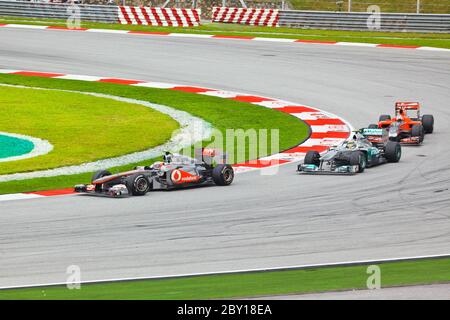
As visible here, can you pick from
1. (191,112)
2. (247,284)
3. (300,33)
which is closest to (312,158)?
(191,112)

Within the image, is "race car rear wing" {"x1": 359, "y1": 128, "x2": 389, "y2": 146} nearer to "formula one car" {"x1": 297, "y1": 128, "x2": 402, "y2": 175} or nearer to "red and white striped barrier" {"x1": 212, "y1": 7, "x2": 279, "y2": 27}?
"formula one car" {"x1": 297, "y1": 128, "x2": 402, "y2": 175}

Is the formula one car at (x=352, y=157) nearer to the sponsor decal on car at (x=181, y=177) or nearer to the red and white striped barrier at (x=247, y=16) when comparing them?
the sponsor decal on car at (x=181, y=177)

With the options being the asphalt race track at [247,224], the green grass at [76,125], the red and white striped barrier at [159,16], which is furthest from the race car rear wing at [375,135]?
the red and white striped barrier at [159,16]

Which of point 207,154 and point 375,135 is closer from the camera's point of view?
point 207,154

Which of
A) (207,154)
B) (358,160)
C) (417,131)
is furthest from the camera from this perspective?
(417,131)

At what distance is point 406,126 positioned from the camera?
22484 mm

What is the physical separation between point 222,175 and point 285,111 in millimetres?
8759

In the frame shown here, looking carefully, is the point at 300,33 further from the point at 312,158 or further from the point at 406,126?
the point at 312,158

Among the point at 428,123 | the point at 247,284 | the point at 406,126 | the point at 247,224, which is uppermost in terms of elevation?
the point at 247,284

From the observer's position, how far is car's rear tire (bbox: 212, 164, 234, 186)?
17828 millimetres

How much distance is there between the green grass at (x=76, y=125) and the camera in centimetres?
2077

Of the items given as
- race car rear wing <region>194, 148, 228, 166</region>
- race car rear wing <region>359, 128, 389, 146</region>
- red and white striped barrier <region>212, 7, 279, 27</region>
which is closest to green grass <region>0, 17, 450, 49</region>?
red and white striped barrier <region>212, 7, 279, 27</region>

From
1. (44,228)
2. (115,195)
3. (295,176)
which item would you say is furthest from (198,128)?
(44,228)

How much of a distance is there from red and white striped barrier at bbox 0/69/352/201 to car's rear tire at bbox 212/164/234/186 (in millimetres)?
1455
